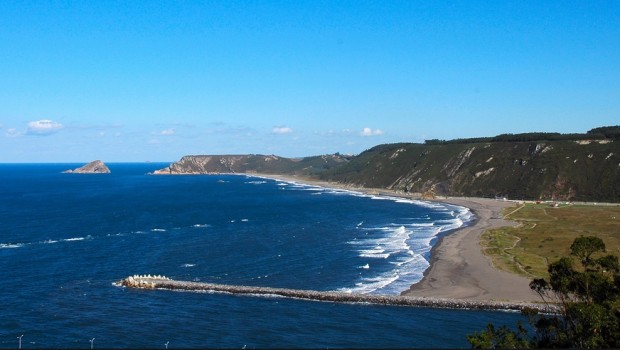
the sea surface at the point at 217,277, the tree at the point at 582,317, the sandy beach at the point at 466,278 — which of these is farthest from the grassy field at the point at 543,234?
the tree at the point at 582,317

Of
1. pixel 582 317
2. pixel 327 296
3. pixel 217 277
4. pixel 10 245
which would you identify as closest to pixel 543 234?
pixel 327 296

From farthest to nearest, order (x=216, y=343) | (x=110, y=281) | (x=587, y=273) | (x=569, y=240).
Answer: (x=569, y=240), (x=110, y=281), (x=216, y=343), (x=587, y=273)

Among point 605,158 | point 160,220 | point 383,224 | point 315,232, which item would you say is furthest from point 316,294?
point 605,158

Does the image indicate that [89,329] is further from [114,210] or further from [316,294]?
[114,210]

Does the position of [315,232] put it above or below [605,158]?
below

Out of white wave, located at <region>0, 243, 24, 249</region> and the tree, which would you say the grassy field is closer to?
the tree

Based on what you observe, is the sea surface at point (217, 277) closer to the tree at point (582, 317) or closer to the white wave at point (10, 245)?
the white wave at point (10, 245)
